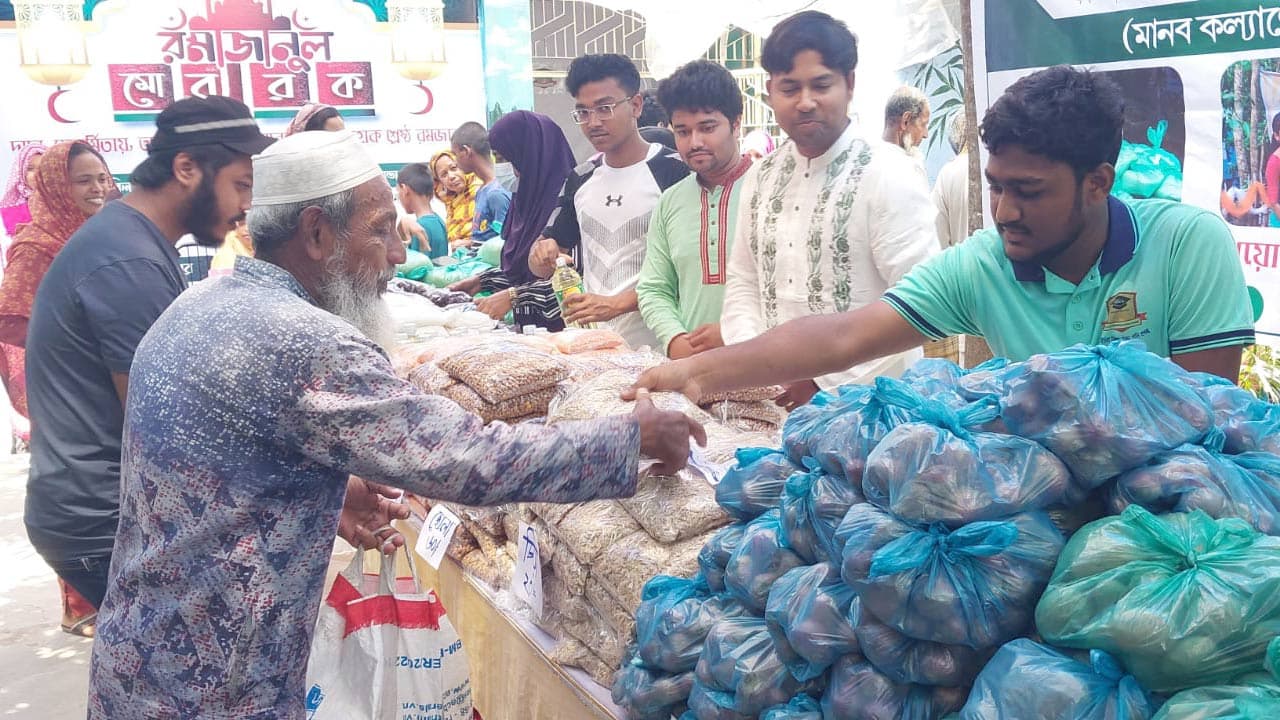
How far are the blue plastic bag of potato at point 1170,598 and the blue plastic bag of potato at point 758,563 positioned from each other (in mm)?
423

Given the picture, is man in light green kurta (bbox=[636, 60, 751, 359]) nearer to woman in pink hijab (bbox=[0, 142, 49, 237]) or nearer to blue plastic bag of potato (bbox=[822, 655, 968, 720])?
blue plastic bag of potato (bbox=[822, 655, 968, 720])

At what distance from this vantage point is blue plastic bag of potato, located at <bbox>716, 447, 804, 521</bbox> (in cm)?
164

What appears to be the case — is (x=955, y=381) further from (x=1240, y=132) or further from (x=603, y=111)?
(x=603, y=111)

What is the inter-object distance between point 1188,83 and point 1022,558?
220 cm

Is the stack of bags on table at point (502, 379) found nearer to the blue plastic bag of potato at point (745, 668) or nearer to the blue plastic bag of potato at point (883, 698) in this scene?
the blue plastic bag of potato at point (745, 668)

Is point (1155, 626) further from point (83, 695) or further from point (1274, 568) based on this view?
point (83, 695)

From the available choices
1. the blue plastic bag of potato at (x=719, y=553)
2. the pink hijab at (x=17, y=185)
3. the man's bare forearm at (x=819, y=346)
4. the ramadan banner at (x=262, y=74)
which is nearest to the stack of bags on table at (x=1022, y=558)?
the blue plastic bag of potato at (x=719, y=553)

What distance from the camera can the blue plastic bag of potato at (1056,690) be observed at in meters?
1.02

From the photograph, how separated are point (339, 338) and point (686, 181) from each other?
1982 mm

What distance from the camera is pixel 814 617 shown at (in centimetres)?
130

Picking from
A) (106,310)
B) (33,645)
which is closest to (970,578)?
(106,310)

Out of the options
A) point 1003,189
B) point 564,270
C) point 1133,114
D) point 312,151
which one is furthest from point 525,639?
point 1133,114

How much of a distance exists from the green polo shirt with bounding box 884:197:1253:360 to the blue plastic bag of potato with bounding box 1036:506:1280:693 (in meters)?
0.75

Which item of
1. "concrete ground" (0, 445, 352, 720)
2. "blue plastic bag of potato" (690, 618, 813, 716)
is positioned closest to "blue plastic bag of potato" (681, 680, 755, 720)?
"blue plastic bag of potato" (690, 618, 813, 716)
